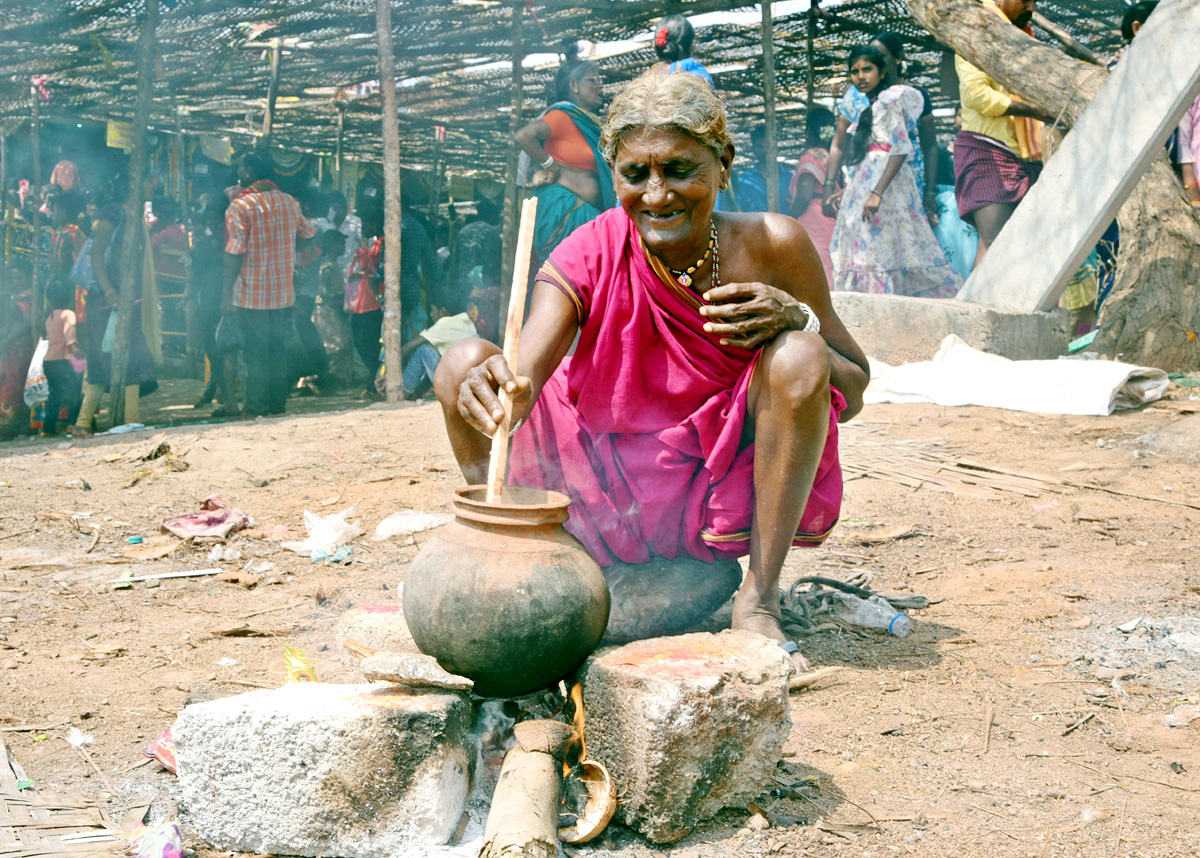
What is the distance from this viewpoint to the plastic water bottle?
2795mm

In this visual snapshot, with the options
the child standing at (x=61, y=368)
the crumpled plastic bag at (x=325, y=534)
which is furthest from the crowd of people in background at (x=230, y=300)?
the crumpled plastic bag at (x=325, y=534)

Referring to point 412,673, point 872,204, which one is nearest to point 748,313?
point 412,673

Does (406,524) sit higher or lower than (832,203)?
lower

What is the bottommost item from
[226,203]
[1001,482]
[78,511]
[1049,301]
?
[78,511]

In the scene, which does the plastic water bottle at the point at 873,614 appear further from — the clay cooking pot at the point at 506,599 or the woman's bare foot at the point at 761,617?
the clay cooking pot at the point at 506,599

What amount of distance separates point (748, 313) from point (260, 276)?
665 cm

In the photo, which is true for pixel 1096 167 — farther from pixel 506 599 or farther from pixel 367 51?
pixel 367 51

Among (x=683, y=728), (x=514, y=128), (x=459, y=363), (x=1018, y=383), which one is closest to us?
(x=683, y=728)

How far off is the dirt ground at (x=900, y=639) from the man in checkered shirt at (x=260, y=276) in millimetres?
2934

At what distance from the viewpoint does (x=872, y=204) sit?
6.63 meters

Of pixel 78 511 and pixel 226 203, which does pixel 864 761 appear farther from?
pixel 226 203

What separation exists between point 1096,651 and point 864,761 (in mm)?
923

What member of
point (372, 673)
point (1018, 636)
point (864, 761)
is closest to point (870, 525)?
point (1018, 636)

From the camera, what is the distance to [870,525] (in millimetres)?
3955
